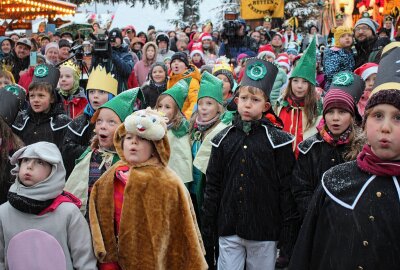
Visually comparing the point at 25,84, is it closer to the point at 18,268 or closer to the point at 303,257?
the point at 18,268

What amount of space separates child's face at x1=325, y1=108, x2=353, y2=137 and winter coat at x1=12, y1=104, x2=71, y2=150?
8.78 feet

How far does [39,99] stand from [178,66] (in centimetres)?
331

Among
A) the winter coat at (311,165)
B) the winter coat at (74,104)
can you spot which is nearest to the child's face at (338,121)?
the winter coat at (311,165)

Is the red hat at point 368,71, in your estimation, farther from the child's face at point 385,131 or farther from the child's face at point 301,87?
the child's face at point 385,131

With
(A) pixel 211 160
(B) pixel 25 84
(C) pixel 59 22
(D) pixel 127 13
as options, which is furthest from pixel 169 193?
(C) pixel 59 22

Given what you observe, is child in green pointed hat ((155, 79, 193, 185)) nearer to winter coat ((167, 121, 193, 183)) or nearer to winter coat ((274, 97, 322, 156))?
winter coat ((167, 121, 193, 183))

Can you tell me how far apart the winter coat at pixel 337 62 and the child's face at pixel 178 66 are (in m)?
2.18

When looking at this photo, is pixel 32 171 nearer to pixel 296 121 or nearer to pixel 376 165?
pixel 376 165

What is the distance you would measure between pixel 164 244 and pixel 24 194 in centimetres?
101

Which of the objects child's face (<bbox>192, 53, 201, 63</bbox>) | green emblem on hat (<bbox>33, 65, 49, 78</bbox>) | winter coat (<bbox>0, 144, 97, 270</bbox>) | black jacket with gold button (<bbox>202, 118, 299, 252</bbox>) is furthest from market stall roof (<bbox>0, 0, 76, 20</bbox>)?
winter coat (<bbox>0, 144, 97, 270</bbox>)

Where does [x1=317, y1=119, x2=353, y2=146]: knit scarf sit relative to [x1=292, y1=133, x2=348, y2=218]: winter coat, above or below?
above

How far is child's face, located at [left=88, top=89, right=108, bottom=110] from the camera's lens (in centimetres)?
521

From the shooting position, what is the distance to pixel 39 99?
5.41m

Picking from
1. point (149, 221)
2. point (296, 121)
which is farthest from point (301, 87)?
point (149, 221)
